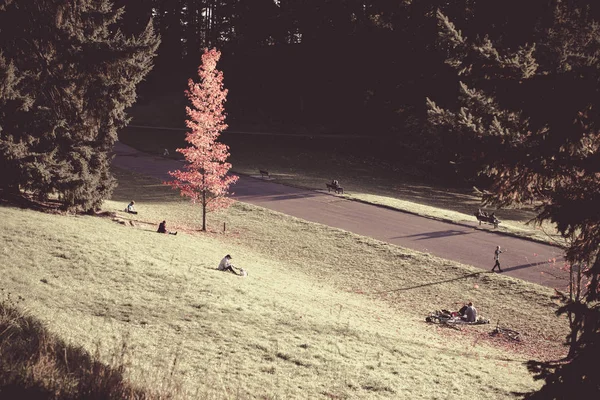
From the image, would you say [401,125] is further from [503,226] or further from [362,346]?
[362,346]

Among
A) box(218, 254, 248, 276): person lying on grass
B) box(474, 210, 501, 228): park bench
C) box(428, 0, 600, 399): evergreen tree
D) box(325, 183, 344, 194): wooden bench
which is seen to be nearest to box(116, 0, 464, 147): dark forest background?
box(325, 183, 344, 194): wooden bench

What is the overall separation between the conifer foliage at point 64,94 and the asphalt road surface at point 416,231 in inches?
513

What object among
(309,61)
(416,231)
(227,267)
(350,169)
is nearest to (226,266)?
(227,267)

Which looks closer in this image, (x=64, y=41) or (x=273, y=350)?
(x=273, y=350)

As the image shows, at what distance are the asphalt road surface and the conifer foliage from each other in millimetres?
13025

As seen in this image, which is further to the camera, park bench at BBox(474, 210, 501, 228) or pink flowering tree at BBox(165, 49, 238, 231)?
park bench at BBox(474, 210, 501, 228)

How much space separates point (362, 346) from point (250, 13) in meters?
66.5

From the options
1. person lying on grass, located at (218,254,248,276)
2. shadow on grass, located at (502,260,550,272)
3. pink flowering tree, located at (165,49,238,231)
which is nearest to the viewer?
person lying on grass, located at (218,254,248,276)

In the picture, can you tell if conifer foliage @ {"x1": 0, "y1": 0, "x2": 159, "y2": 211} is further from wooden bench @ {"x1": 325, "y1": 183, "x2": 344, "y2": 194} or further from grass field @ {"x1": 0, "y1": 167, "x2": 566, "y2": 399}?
wooden bench @ {"x1": 325, "y1": 183, "x2": 344, "y2": 194}

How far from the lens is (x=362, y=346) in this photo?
538 inches

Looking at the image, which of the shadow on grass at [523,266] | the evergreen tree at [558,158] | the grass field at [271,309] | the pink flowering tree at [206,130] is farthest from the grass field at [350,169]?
the evergreen tree at [558,158]

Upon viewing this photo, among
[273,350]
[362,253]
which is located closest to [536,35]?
[362,253]

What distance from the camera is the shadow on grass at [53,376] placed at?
247 inches

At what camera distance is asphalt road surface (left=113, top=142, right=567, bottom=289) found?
23.7 m
